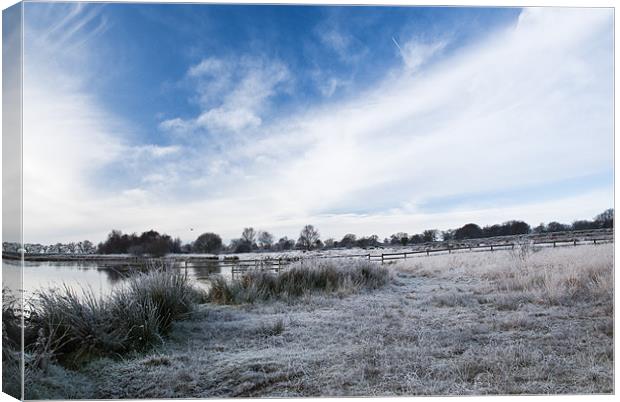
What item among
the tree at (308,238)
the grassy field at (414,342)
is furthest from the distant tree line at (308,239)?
the grassy field at (414,342)

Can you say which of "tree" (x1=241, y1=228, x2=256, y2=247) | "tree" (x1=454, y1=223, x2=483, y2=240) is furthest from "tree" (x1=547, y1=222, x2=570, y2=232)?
"tree" (x1=241, y1=228, x2=256, y2=247)

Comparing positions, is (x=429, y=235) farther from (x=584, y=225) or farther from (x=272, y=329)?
(x=272, y=329)

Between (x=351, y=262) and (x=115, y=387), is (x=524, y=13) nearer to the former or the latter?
(x=351, y=262)

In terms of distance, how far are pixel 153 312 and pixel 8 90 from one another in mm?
1905

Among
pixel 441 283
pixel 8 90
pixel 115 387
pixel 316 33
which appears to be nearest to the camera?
pixel 115 387

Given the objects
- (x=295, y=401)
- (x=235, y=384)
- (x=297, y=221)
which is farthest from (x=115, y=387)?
(x=297, y=221)

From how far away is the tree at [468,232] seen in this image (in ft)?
12.1

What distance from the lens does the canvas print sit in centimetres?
332

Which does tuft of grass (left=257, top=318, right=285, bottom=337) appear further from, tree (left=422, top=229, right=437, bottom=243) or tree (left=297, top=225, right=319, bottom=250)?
tree (left=422, top=229, right=437, bottom=243)

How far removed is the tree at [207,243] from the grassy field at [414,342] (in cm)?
64

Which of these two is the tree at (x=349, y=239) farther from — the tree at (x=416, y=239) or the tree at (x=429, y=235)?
the tree at (x=429, y=235)

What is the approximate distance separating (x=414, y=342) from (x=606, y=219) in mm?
1760

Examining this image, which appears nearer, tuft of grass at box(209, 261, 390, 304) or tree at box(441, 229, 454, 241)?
tree at box(441, 229, 454, 241)

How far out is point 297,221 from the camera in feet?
11.9
